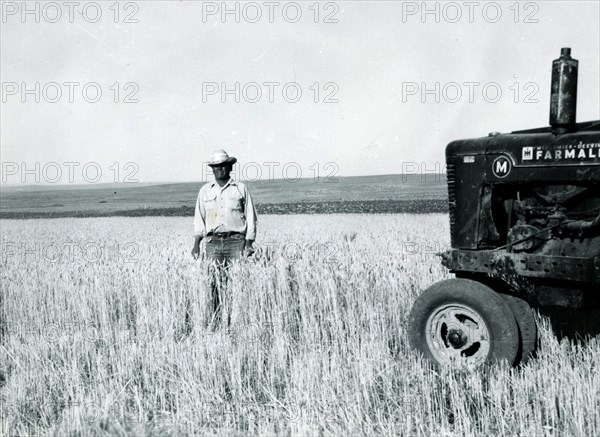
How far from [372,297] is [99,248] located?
7.94 meters

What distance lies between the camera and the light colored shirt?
606 cm

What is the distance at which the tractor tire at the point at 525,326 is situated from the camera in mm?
4145

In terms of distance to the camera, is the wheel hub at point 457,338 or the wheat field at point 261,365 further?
the wheel hub at point 457,338

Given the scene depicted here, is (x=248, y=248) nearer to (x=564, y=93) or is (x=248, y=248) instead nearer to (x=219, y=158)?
(x=219, y=158)

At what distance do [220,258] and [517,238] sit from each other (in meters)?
3.11

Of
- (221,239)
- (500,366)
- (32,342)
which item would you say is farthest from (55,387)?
(500,366)

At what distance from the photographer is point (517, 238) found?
410cm

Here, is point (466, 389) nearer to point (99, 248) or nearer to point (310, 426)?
point (310, 426)

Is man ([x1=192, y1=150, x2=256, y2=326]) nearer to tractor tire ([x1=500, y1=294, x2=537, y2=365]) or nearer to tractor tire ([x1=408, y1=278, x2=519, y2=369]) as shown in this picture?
tractor tire ([x1=408, y1=278, x2=519, y2=369])

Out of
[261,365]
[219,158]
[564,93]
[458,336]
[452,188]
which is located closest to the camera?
[564,93]

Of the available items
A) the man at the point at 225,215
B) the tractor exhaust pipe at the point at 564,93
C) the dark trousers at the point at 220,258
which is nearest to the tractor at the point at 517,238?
the tractor exhaust pipe at the point at 564,93

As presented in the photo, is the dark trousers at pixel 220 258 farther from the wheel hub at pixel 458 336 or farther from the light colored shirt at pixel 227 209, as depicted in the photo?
the wheel hub at pixel 458 336

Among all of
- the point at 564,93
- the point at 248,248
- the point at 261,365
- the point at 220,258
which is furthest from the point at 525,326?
the point at 220,258

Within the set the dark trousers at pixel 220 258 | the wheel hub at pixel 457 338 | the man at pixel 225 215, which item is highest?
the man at pixel 225 215
